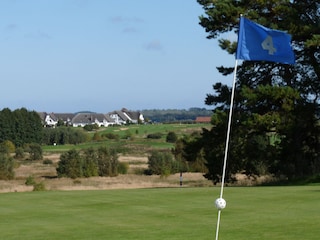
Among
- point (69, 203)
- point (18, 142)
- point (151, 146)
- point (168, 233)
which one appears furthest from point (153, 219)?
point (18, 142)

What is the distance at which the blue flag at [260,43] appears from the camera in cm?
1234

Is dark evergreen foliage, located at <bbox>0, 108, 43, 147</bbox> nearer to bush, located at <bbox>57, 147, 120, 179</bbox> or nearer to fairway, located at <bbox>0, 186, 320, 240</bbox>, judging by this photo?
bush, located at <bbox>57, 147, 120, 179</bbox>

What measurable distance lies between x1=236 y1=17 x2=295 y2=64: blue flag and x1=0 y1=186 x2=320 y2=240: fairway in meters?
3.39

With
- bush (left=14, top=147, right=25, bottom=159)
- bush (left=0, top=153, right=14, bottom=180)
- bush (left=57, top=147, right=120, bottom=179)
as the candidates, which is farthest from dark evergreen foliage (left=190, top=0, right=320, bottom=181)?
bush (left=14, top=147, right=25, bottom=159)

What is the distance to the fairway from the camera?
500 inches

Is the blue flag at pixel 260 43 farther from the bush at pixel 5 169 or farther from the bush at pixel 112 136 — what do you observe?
the bush at pixel 112 136

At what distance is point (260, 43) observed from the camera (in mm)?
12414

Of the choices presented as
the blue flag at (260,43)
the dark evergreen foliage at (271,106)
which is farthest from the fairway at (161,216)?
the dark evergreen foliage at (271,106)

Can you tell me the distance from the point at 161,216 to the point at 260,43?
520 centimetres

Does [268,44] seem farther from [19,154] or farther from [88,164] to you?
[19,154]

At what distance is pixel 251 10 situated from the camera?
120ft

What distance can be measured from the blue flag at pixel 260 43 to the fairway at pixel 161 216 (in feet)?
11.1

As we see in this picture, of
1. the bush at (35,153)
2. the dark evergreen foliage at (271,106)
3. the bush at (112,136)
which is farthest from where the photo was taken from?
the bush at (112,136)

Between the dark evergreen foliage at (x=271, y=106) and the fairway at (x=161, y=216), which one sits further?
the dark evergreen foliage at (x=271, y=106)
